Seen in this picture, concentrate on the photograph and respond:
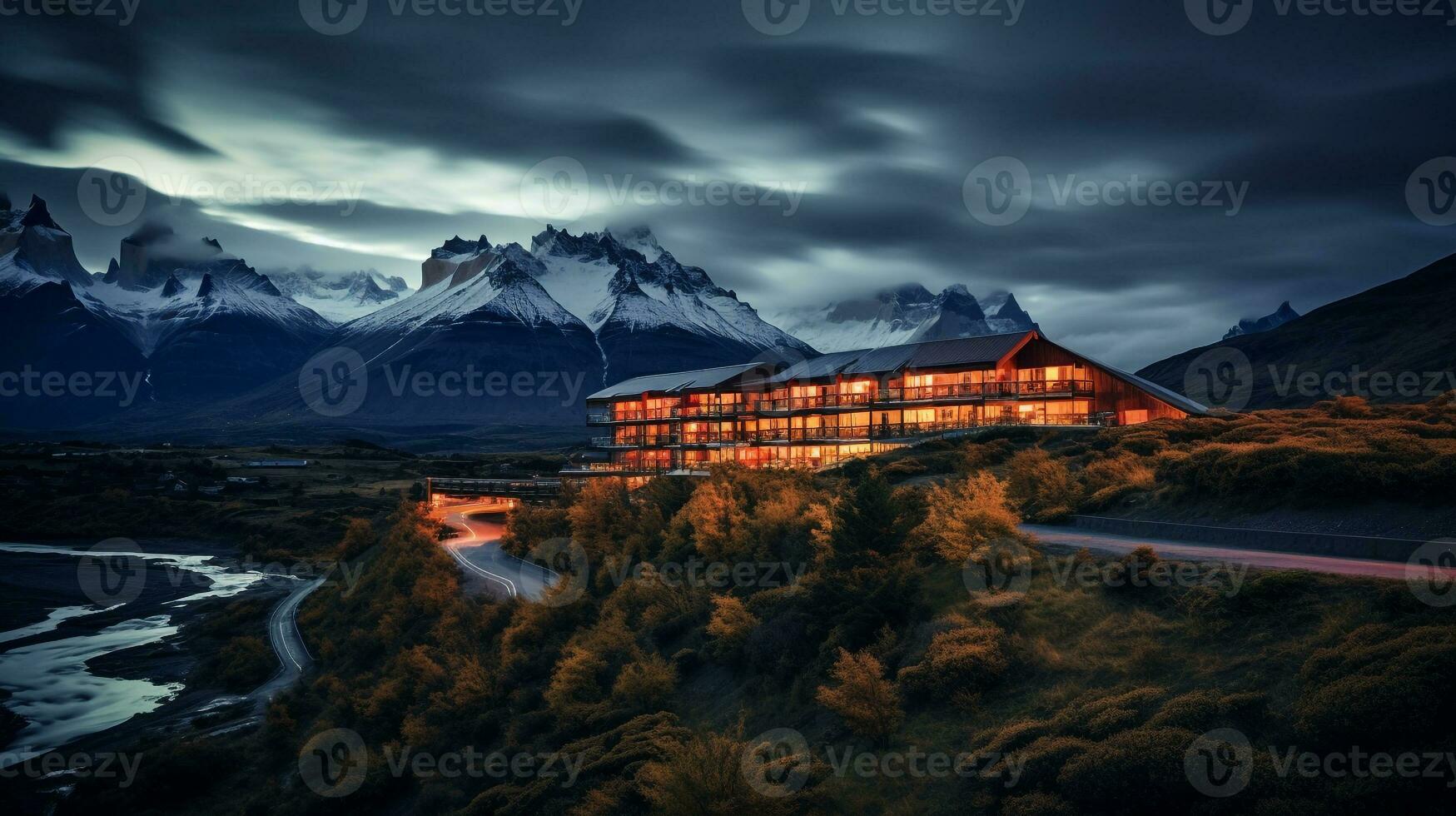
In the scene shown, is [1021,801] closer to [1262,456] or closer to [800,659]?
[800,659]

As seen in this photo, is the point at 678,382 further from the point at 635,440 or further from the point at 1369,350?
the point at 1369,350

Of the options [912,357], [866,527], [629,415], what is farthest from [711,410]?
[866,527]

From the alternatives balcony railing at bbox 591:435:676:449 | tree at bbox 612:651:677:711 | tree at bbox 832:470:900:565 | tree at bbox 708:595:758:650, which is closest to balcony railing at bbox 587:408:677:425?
balcony railing at bbox 591:435:676:449

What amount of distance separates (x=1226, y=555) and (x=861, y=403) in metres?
45.3

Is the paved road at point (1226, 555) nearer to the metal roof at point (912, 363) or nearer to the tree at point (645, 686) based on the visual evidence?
the tree at point (645, 686)

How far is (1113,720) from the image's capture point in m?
14.0

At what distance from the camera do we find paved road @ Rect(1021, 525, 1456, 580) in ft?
57.7

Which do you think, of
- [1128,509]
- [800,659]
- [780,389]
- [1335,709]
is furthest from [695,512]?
[780,389]

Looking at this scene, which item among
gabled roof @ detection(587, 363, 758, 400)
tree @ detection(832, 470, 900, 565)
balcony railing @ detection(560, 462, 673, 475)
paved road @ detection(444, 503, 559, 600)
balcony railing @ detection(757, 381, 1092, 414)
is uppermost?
gabled roof @ detection(587, 363, 758, 400)

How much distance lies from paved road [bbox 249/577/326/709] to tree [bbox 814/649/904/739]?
3545 centimetres

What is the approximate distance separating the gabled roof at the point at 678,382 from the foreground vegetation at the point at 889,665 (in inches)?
1277

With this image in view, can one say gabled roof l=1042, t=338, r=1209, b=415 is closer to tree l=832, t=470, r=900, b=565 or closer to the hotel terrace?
the hotel terrace

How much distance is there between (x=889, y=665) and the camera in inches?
824

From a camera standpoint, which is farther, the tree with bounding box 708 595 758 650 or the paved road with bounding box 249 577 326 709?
the paved road with bounding box 249 577 326 709
